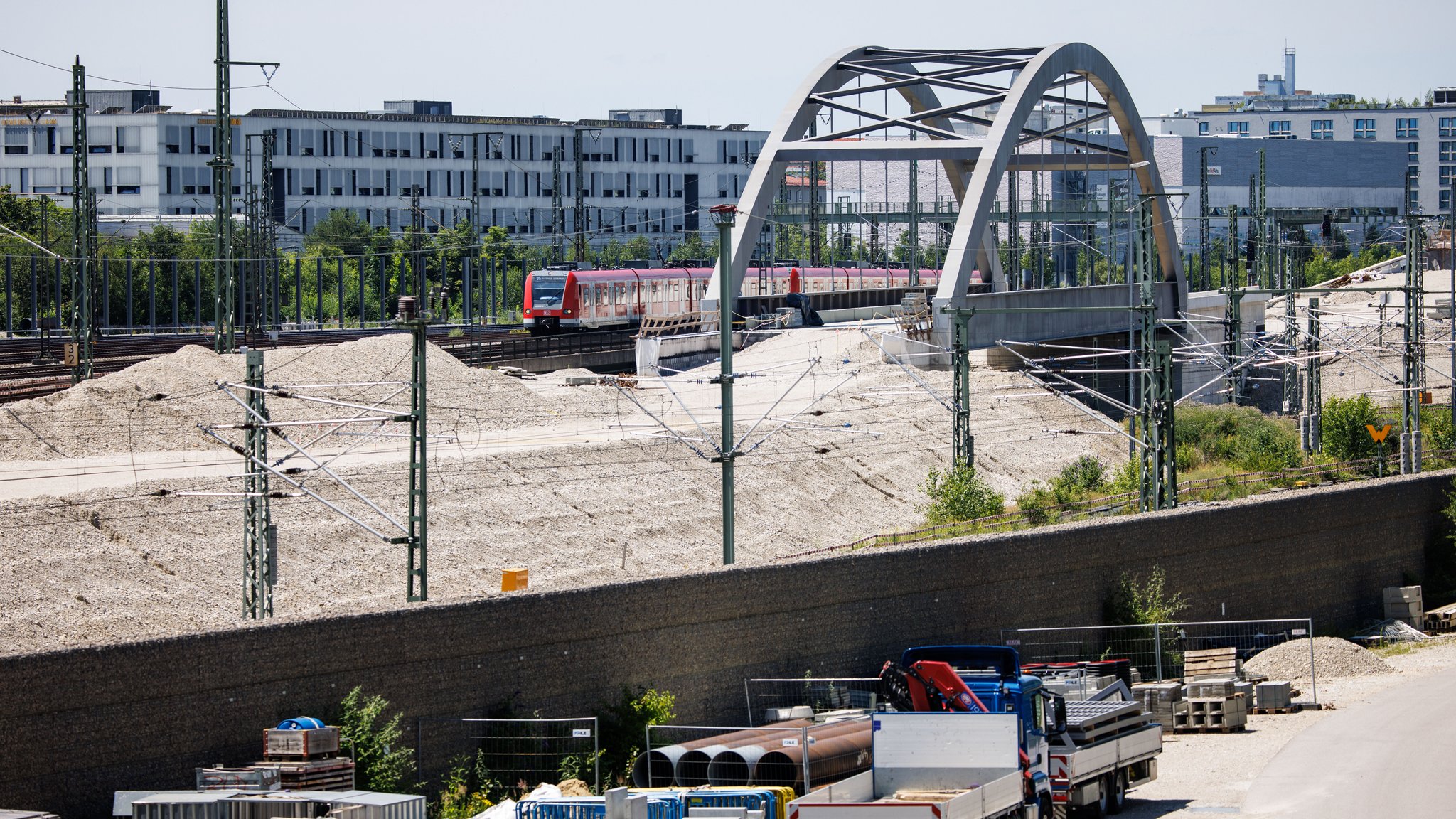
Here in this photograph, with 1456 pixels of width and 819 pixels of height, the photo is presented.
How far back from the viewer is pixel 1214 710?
27.0 metres

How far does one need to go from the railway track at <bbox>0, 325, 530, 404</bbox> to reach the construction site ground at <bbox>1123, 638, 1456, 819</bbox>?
32052 millimetres

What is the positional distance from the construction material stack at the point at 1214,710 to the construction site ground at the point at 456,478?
8524mm

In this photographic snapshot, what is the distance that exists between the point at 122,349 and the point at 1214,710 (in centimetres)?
4655

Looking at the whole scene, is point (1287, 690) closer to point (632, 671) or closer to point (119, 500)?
point (632, 671)

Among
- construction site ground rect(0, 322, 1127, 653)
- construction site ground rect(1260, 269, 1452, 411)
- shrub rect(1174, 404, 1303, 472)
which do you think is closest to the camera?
construction site ground rect(0, 322, 1127, 653)

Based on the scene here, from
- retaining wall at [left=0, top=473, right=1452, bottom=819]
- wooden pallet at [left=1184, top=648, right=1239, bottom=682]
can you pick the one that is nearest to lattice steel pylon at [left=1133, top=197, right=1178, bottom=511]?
retaining wall at [left=0, top=473, right=1452, bottom=819]

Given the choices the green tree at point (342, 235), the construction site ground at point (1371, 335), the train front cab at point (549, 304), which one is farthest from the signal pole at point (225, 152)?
the green tree at point (342, 235)

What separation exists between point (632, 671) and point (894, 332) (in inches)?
1680

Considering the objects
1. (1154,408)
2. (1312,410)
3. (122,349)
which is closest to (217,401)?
(122,349)

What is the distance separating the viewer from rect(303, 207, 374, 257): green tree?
108 meters

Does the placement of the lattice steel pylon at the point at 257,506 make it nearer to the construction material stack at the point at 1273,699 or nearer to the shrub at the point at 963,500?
the construction material stack at the point at 1273,699

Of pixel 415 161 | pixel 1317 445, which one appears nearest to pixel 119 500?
pixel 1317 445

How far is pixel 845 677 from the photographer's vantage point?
25.2 metres

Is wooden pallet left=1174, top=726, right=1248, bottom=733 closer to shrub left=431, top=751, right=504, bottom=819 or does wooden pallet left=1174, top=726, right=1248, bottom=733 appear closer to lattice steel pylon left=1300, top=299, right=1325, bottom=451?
shrub left=431, top=751, right=504, bottom=819
